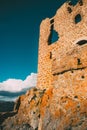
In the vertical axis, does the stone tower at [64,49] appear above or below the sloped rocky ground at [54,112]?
above

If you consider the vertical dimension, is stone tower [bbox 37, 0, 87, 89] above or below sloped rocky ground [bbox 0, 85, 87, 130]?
above

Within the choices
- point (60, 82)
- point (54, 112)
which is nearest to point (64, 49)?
point (60, 82)

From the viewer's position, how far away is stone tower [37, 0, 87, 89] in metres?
12.7

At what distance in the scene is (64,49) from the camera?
18.5m

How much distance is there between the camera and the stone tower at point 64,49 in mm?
12688

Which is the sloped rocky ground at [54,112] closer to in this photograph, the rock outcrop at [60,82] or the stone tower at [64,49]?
the rock outcrop at [60,82]

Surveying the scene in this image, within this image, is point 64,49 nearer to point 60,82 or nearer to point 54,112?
point 60,82

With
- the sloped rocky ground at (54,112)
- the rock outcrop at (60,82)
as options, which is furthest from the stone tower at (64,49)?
the sloped rocky ground at (54,112)

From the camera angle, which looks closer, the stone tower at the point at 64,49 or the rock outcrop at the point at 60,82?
the rock outcrop at the point at 60,82

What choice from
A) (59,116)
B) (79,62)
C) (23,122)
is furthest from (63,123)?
(23,122)

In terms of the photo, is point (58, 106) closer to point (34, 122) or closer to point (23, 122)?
point (34, 122)

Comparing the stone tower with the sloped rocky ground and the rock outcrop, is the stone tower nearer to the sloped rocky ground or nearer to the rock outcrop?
the rock outcrop

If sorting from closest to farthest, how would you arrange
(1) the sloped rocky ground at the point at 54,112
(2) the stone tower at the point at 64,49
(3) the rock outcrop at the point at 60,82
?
(1) the sloped rocky ground at the point at 54,112 < (3) the rock outcrop at the point at 60,82 < (2) the stone tower at the point at 64,49

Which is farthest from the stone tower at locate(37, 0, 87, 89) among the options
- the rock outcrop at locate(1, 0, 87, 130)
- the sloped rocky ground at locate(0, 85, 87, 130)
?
the sloped rocky ground at locate(0, 85, 87, 130)
